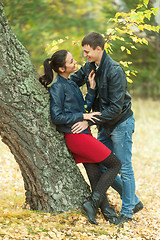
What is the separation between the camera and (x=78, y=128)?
2785 mm

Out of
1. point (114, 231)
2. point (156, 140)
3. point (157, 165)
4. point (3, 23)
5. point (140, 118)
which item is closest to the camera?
point (3, 23)

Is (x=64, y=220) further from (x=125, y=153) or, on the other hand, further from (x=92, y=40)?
(x=92, y=40)

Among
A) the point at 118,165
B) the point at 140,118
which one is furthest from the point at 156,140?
the point at 118,165

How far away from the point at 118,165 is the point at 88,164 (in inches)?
11.6

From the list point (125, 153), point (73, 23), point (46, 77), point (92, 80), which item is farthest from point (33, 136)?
point (73, 23)

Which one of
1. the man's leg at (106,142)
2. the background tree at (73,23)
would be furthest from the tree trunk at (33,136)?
the background tree at (73,23)

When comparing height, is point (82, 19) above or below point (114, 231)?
above

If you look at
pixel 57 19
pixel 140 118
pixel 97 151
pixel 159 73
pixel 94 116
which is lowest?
pixel 140 118

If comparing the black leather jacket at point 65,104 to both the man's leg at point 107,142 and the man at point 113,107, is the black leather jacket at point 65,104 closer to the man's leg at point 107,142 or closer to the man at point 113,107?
the man at point 113,107

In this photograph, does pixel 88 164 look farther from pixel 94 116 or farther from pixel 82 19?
pixel 82 19

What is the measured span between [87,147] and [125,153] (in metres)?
0.44

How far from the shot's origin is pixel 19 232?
2.49 meters

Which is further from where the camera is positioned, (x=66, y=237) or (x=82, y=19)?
(x=82, y=19)

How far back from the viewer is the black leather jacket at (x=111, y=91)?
9.10 feet
